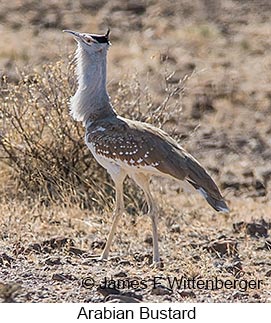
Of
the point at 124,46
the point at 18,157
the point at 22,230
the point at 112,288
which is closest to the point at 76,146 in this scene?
the point at 18,157

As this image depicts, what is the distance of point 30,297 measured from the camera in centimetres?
581

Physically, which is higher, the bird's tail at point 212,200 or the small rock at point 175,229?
the bird's tail at point 212,200

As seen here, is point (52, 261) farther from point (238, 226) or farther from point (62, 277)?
point (238, 226)

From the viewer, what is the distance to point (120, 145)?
22.2ft

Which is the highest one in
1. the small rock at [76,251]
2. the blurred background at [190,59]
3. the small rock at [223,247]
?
the small rock at [76,251]

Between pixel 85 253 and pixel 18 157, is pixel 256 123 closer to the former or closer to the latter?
pixel 18 157

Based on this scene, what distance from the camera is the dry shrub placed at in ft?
28.1

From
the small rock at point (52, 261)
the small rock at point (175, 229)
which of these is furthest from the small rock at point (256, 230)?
the small rock at point (52, 261)

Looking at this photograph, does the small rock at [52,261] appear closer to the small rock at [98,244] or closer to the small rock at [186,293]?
the small rock at [98,244]

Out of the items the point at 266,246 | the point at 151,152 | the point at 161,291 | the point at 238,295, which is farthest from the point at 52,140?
the point at 238,295

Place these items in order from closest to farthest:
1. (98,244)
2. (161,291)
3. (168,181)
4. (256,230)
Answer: (161,291) < (98,244) < (256,230) < (168,181)

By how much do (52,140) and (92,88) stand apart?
170 centimetres

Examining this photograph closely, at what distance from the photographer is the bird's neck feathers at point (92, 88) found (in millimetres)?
7133

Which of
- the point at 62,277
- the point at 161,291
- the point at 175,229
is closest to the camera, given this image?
the point at 161,291
